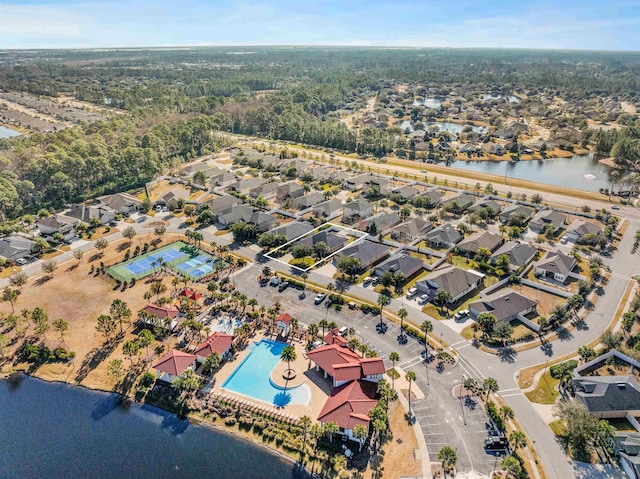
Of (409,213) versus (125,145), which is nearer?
(409,213)

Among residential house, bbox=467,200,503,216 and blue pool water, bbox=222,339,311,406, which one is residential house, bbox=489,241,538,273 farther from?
blue pool water, bbox=222,339,311,406

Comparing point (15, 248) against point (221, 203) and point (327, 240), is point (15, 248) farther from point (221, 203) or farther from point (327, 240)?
point (327, 240)

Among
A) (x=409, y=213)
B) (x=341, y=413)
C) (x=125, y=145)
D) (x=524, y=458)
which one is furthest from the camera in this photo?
(x=125, y=145)

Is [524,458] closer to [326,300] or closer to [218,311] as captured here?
[326,300]

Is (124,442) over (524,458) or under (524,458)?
under

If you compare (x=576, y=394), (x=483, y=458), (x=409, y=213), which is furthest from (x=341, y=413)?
(x=409, y=213)

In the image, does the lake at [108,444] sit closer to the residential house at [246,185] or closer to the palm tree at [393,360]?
the palm tree at [393,360]
